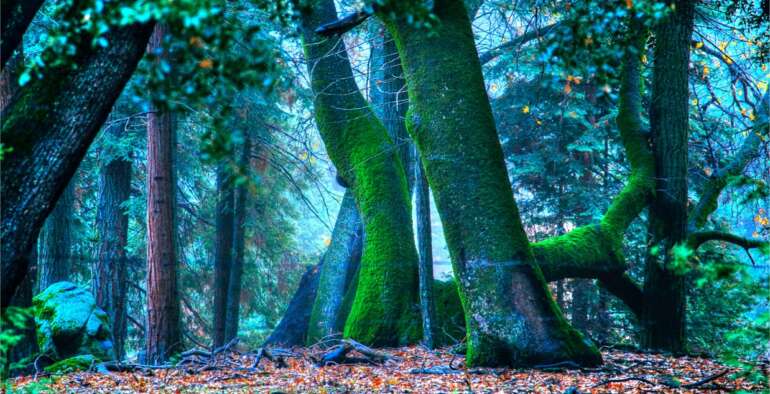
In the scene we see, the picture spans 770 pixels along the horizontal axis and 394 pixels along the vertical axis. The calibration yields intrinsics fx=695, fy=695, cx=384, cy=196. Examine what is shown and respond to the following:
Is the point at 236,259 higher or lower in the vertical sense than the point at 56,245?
lower

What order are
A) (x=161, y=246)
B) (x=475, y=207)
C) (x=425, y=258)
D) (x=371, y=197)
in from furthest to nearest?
(x=371, y=197) < (x=425, y=258) < (x=161, y=246) < (x=475, y=207)

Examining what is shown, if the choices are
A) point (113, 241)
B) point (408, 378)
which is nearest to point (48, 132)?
point (408, 378)

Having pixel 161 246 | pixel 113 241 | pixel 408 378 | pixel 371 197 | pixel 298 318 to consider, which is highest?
pixel 371 197

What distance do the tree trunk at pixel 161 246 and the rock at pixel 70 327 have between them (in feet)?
3.54

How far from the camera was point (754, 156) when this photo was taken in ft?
30.3

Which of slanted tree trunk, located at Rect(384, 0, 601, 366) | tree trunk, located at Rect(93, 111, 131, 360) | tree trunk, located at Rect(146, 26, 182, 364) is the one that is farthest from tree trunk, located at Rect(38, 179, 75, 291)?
slanted tree trunk, located at Rect(384, 0, 601, 366)

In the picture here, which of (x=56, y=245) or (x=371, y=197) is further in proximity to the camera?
(x=56, y=245)

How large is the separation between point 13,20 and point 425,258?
231 inches

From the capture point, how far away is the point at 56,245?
12.4m

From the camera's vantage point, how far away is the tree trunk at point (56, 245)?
483 inches

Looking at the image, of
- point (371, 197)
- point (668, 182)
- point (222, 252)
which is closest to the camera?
point (668, 182)

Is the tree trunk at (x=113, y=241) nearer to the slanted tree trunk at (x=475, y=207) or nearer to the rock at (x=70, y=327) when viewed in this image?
the rock at (x=70, y=327)

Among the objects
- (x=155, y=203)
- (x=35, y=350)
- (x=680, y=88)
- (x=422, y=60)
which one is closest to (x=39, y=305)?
(x=35, y=350)

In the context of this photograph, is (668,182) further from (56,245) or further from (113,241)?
(56,245)
